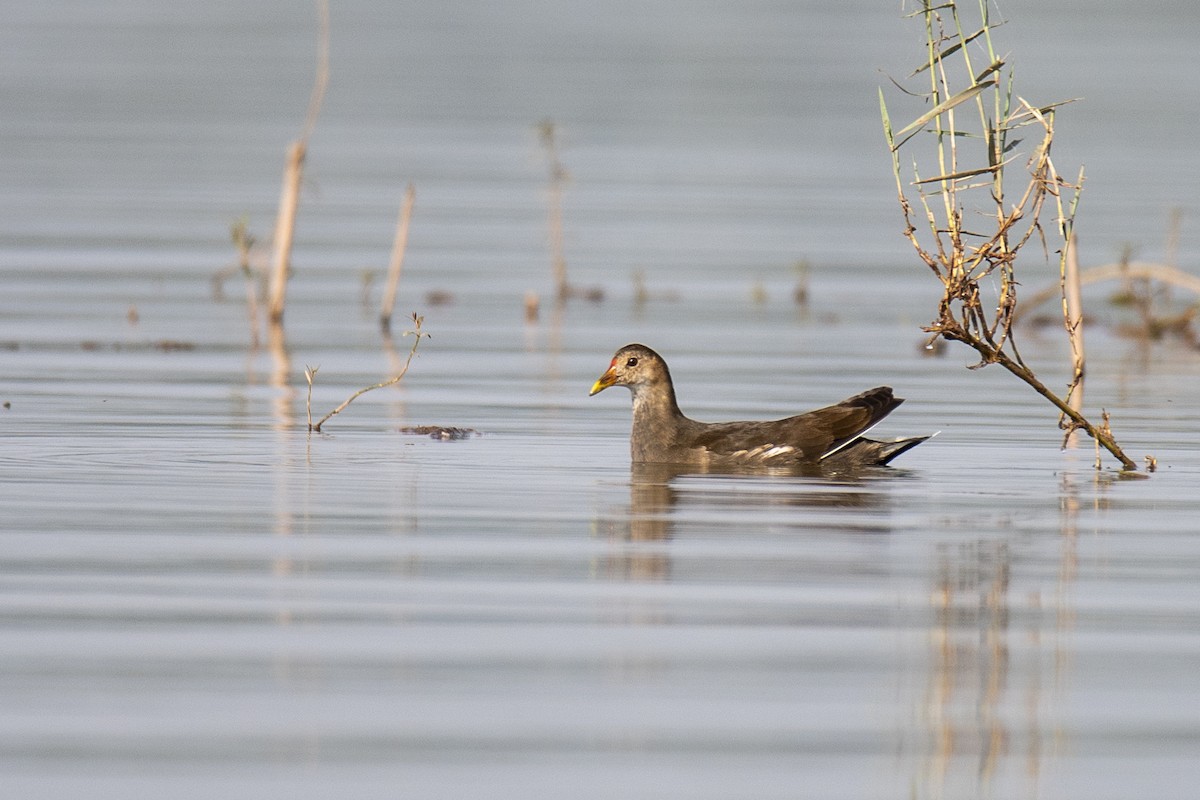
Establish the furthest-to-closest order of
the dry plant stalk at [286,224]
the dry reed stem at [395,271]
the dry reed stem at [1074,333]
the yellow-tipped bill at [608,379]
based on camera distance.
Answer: the dry reed stem at [395,271]
the dry plant stalk at [286,224]
the yellow-tipped bill at [608,379]
the dry reed stem at [1074,333]

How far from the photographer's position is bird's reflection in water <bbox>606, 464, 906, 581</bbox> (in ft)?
34.8

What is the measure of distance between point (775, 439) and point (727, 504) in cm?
155

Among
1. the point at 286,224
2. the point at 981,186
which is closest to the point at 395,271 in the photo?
the point at 286,224

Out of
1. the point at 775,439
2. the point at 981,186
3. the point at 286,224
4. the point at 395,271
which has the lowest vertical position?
the point at 775,439

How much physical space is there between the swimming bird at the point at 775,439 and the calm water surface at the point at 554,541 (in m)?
0.30

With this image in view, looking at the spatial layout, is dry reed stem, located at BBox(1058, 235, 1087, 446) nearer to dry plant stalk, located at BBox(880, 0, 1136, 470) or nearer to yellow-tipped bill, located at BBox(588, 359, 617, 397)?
dry plant stalk, located at BBox(880, 0, 1136, 470)

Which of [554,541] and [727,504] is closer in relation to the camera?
[554,541]

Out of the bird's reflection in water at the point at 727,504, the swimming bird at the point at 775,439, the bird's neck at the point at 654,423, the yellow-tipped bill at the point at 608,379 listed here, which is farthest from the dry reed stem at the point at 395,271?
the bird's reflection in water at the point at 727,504

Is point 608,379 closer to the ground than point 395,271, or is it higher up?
closer to the ground

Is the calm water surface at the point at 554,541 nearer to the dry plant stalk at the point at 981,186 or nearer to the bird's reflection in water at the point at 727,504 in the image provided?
the bird's reflection in water at the point at 727,504

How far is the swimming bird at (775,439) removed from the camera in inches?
540

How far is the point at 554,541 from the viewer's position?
10.7 metres

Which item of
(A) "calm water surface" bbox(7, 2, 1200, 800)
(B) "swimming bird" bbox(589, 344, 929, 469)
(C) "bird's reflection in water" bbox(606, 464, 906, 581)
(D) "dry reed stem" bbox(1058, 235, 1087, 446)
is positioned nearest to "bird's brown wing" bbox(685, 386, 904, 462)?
(B) "swimming bird" bbox(589, 344, 929, 469)

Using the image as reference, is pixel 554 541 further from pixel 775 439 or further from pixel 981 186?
pixel 981 186
